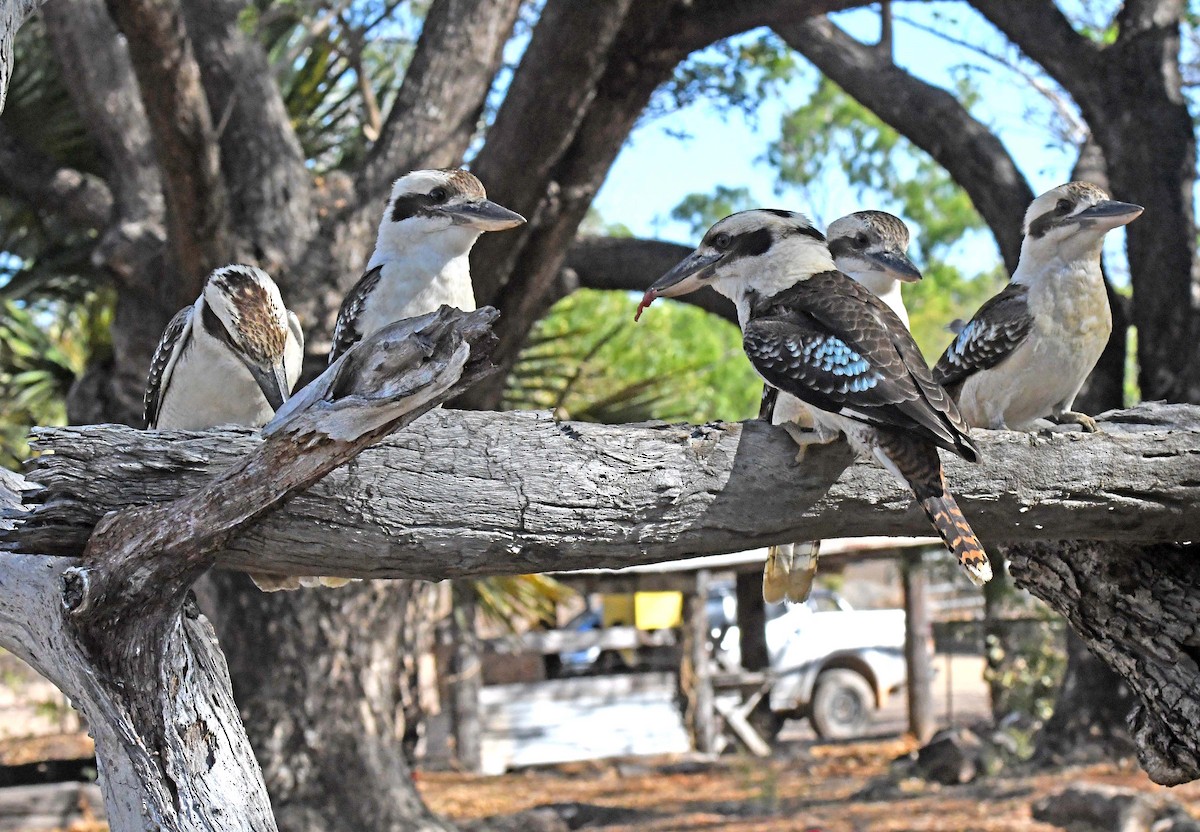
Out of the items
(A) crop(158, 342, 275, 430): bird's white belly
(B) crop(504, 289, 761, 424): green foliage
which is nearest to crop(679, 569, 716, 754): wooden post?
(B) crop(504, 289, 761, 424): green foliage

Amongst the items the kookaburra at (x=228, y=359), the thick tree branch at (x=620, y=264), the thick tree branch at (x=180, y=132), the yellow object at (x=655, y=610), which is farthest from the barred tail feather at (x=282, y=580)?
the yellow object at (x=655, y=610)

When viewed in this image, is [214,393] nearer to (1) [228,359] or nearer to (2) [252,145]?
(1) [228,359]

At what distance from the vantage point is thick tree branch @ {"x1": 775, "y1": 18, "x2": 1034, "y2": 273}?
8.07 meters

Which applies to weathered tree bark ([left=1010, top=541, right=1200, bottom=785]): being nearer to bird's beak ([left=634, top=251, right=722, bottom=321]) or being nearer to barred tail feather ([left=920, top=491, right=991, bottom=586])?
barred tail feather ([left=920, top=491, right=991, bottom=586])

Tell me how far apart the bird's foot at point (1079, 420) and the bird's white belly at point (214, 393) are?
220 cm

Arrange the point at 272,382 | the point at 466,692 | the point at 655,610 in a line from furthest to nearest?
the point at 655,610, the point at 466,692, the point at 272,382

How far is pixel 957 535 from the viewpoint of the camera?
9.12ft

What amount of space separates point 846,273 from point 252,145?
3.93 metres

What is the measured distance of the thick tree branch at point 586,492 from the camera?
2.57 m

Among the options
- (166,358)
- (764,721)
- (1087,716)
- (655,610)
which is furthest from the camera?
(764,721)

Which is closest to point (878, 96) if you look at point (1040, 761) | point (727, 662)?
point (1040, 761)

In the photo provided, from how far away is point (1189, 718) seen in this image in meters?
3.48

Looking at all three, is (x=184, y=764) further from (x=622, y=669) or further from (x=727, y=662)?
(x=727, y=662)

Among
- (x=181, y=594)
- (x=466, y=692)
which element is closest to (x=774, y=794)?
(x=466, y=692)
